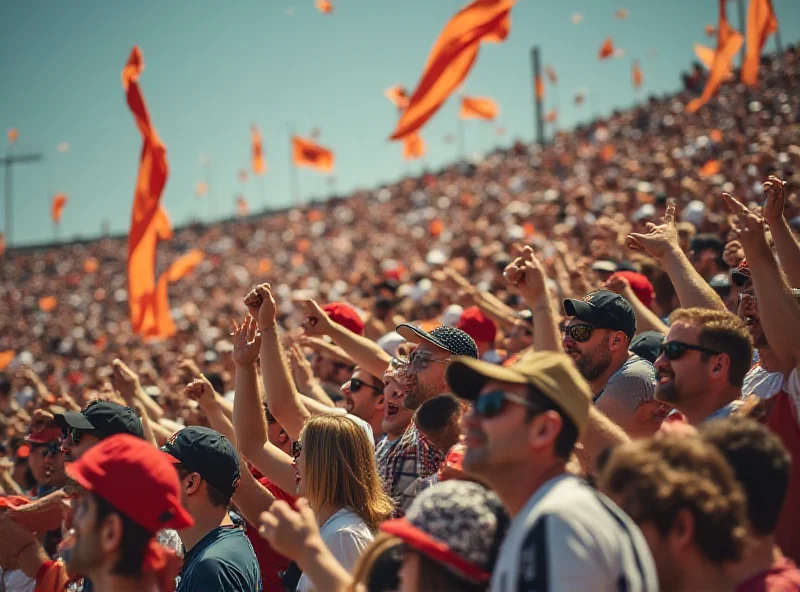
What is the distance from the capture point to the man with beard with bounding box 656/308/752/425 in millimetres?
3312

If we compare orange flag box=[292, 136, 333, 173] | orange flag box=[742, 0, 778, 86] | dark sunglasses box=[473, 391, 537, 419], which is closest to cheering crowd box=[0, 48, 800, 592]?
dark sunglasses box=[473, 391, 537, 419]

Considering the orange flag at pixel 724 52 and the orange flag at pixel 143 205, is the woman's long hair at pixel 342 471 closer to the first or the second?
the orange flag at pixel 143 205

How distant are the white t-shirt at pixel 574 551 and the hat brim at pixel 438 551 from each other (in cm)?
11

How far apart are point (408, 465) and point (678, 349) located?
144 centimetres

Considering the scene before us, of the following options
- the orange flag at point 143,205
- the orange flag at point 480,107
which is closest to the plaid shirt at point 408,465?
the orange flag at point 143,205

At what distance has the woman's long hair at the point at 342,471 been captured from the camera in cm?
352

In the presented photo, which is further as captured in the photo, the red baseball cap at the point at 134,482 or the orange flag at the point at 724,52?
the orange flag at the point at 724,52

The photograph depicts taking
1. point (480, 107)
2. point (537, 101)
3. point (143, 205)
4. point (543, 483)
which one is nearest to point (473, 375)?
point (543, 483)

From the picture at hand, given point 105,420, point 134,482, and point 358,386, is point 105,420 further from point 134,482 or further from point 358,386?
point 134,482

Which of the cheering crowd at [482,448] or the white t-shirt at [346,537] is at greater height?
the cheering crowd at [482,448]

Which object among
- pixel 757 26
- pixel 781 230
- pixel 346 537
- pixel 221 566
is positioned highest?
pixel 757 26

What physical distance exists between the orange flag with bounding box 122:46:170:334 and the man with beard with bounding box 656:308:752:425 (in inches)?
282

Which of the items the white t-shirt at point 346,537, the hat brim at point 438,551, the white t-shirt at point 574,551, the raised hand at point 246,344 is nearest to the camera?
the white t-shirt at point 574,551

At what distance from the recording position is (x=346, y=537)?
336 centimetres
